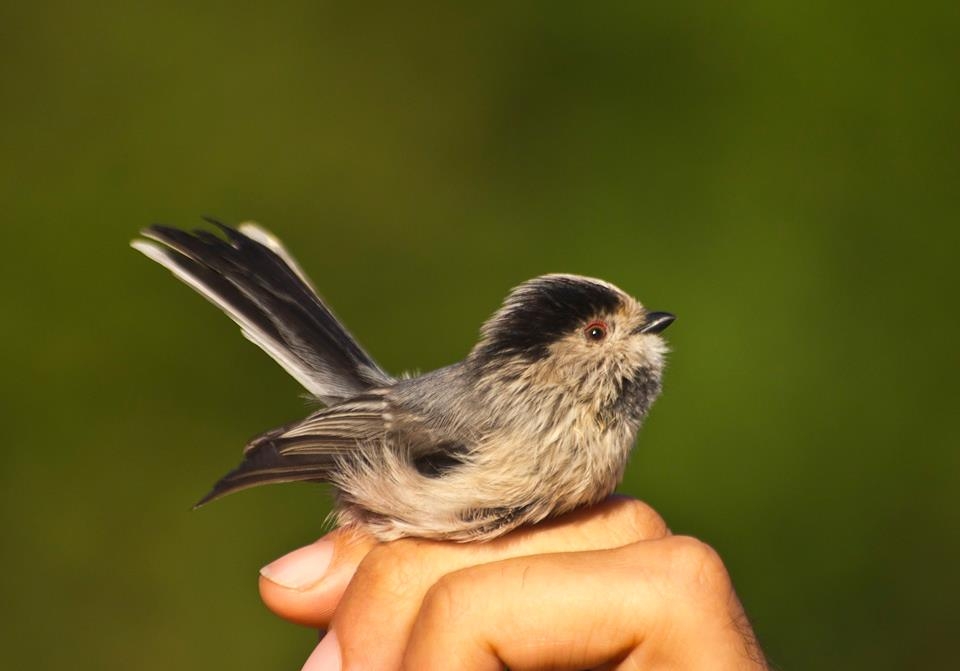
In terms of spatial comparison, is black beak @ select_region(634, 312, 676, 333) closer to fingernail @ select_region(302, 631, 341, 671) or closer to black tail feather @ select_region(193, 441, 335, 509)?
black tail feather @ select_region(193, 441, 335, 509)

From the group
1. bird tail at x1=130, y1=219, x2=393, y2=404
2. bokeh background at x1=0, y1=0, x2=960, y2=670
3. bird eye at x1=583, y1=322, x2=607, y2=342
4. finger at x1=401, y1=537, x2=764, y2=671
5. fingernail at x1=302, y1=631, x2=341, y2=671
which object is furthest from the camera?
bokeh background at x1=0, y1=0, x2=960, y2=670

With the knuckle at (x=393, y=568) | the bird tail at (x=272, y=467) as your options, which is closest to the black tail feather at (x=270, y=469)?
the bird tail at (x=272, y=467)

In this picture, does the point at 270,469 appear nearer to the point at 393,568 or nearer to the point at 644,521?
the point at 393,568

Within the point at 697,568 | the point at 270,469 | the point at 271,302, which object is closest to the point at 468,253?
the point at 271,302

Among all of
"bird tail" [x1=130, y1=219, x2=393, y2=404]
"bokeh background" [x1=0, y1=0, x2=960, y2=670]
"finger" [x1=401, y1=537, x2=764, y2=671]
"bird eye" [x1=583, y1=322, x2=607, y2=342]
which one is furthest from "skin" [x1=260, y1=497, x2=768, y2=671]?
"bokeh background" [x1=0, y1=0, x2=960, y2=670]

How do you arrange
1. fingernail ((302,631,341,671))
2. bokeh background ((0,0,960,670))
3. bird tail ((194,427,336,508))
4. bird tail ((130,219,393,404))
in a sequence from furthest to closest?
bokeh background ((0,0,960,670))
bird tail ((130,219,393,404))
bird tail ((194,427,336,508))
fingernail ((302,631,341,671))

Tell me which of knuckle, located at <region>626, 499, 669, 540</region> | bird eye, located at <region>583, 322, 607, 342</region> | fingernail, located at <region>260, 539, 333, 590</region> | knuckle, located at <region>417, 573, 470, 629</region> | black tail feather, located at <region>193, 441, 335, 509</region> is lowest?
fingernail, located at <region>260, 539, 333, 590</region>

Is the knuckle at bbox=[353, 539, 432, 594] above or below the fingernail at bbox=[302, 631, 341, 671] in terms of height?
above
